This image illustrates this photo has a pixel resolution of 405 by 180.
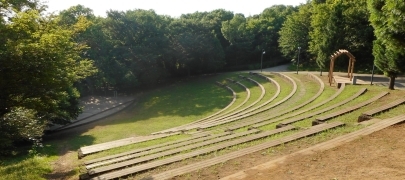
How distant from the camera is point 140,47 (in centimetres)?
3997

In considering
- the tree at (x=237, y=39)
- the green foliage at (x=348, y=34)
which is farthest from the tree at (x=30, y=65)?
the tree at (x=237, y=39)

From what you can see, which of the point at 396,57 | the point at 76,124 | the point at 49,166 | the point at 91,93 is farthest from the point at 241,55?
the point at 49,166

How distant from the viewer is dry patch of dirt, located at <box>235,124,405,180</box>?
273 inches

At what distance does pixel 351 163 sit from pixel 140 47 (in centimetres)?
3511

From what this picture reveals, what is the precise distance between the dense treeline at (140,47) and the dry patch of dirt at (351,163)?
437cm

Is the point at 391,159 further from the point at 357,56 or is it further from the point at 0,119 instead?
the point at 357,56

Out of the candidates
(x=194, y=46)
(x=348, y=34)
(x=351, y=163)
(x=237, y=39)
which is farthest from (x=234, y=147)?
(x=237, y=39)

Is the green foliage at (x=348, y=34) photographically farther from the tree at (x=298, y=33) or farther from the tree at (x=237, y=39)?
the tree at (x=237, y=39)

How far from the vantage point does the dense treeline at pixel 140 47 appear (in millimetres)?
11031

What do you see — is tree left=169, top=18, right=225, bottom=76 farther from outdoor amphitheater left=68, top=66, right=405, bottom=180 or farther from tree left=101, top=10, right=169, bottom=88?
outdoor amphitheater left=68, top=66, right=405, bottom=180

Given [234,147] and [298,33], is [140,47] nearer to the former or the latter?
[298,33]

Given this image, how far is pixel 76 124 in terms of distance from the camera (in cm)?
2653

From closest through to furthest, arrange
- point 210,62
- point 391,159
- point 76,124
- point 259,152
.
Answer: point 391,159, point 259,152, point 76,124, point 210,62

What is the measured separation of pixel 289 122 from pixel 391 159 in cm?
497
